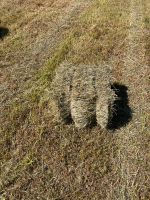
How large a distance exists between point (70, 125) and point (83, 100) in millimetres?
732

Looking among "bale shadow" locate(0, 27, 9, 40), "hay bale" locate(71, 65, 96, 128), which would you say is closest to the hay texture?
"hay bale" locate(71, 65, 96, 128)

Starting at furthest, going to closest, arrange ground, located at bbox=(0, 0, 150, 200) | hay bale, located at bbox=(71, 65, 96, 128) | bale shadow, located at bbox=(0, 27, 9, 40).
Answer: bale shadow, located at bbox=(0, 27, 9, 40) < hay bale, located at bbox=(71, 65, 96, 128) < ground, located at bbox=(0, 0, 150, 200)

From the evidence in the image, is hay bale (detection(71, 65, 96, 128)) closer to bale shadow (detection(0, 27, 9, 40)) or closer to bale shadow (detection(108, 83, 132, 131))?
bale shadow (detection(108, 83, 132, 131))

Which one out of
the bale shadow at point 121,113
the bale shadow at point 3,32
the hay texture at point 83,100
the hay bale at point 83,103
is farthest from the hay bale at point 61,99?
the bale shadow at point 3,32

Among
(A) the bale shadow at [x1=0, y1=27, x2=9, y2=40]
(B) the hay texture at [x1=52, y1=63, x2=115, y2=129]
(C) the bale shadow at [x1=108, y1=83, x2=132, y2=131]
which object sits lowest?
(C) the bale shadow at [x1=108, y1=83, x2=132, y2=131]

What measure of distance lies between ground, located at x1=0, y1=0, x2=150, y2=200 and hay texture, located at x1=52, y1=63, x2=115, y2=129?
0.88 feet

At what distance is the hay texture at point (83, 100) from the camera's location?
9404mm

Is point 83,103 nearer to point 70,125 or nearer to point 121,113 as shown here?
point 70,125

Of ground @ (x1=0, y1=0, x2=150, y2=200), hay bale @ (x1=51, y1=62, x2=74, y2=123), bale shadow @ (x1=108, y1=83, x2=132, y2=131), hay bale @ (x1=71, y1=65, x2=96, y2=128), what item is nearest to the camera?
ground @ (x1=0, y1=0, x2=150, y2=200)

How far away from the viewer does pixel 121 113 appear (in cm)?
1029

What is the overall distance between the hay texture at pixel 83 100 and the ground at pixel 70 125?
0.27 metres

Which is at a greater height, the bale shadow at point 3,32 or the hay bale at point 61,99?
the hay bale at point 61,99

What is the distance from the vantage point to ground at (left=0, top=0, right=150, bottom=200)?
8.12m

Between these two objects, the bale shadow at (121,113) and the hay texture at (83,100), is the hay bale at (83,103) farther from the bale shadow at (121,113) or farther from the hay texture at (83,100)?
the bale shadow at (121,113)
